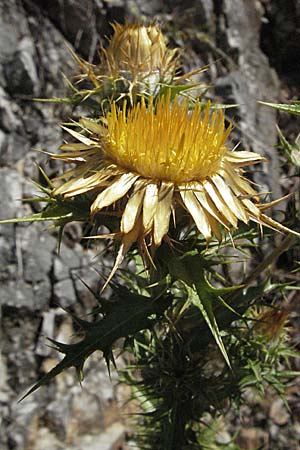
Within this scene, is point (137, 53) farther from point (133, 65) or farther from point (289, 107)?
point (289, 107)

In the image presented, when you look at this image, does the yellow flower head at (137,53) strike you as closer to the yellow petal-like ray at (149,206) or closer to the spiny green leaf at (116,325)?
the yellow petal-like ray at (149,206)

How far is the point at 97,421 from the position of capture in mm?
4605

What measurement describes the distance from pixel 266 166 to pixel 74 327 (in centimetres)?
263

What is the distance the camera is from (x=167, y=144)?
158cm

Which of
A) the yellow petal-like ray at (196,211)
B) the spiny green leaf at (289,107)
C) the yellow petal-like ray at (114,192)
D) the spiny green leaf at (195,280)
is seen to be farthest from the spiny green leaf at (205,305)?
the spiny green leaf at (289,107)

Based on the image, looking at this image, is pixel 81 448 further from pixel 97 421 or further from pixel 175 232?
pixel 175 232

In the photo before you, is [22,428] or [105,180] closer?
[105,180]

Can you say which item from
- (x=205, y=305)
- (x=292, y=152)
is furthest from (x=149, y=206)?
(x=292, y=152)

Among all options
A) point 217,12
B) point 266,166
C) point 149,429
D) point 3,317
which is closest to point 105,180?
point 149,429

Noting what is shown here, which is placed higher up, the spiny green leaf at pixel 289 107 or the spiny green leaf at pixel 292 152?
the spiny green leaf at pixel 289 107

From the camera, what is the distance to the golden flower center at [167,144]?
5.18 feet

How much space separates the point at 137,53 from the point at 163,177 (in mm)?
829

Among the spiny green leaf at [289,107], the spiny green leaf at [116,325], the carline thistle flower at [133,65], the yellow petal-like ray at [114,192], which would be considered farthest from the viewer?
the carline thistle flower at [133,65]

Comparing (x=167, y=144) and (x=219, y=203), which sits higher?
(x=167, y=144)
